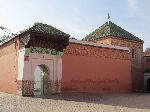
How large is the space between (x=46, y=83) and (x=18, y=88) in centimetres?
188

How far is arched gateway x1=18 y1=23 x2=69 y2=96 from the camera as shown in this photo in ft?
53.0

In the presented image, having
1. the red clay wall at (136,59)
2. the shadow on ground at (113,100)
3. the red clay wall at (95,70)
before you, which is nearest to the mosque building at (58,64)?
the red clay wall at (95,70)

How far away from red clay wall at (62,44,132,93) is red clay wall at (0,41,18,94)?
326cm

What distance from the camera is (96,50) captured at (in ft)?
65.7

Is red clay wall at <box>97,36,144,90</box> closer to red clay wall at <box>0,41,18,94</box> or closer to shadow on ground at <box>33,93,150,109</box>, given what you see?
red clay wall at <box>0,41,18,94</box>

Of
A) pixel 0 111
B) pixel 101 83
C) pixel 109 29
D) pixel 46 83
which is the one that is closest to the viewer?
pixel 0 111

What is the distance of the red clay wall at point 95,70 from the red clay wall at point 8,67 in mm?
3260

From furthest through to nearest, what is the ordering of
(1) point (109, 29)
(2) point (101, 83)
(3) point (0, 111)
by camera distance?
(1) point (109, 29) → (2) point (101, 83) → (3) point (0, 111)

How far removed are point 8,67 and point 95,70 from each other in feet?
20.7

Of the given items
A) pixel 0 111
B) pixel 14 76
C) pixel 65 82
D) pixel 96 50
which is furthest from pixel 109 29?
pixel 0 111

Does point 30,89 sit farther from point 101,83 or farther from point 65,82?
point 101,83

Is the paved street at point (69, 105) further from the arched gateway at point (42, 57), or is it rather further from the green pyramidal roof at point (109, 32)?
the green pyramidal roof at point (109, 32)

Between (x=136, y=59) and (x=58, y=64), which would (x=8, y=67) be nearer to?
(x=58, y=64)

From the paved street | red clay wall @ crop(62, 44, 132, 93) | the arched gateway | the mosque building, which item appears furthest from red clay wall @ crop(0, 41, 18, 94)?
the paved street
